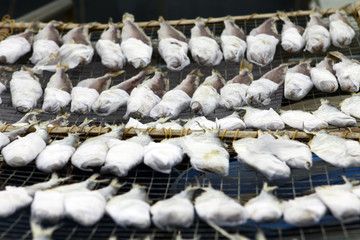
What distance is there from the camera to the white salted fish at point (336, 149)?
316 centimetres

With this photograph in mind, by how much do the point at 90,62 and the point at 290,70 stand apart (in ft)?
6.66

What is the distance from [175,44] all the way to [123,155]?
6.35 ft

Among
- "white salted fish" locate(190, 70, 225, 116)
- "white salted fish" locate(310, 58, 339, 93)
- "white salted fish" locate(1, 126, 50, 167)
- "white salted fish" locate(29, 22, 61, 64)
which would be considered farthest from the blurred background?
"white salted fish" locate(1, 126, 50, 167)

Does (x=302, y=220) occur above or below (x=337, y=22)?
below

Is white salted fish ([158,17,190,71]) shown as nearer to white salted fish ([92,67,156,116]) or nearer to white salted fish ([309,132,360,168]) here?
white salted fish ([92,67,156,116])

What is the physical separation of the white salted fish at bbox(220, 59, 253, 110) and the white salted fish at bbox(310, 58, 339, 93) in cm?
A: 58

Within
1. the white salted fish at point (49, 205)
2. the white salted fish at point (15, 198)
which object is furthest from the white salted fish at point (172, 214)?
the white salted fish at point (15, 198)

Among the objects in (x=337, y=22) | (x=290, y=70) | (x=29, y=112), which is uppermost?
(x=337, y=22)

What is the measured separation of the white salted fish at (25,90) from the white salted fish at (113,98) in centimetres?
59

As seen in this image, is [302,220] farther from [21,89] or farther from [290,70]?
[21,89]

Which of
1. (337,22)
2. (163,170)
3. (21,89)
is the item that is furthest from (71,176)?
(337,22)

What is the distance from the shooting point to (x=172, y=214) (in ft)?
8.95

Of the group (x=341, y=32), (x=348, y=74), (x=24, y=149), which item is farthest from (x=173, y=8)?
(x=24, y=149)

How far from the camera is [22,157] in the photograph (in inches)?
131
